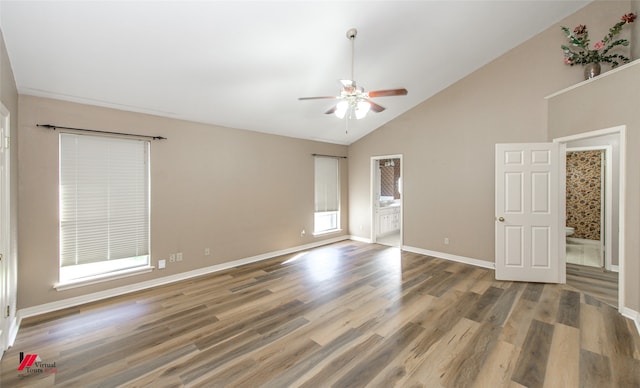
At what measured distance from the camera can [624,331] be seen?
2.59 metres

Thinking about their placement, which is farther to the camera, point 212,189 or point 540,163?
point 212,189

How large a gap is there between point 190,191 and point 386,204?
5.15 meters

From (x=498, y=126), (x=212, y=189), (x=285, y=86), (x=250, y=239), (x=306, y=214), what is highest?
(x=285, y=86)

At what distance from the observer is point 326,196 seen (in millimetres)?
6484

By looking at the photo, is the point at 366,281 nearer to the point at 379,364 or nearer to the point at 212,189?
the point at 379,364

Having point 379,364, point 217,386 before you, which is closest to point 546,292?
point 379,364

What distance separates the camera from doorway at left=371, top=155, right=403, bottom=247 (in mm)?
6387

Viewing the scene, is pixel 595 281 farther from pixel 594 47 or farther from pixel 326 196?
pixel 326 196

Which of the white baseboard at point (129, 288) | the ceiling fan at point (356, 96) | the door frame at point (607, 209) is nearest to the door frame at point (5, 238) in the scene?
the white baseboard at point (129, 288)

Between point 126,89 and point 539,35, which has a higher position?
point 539,35

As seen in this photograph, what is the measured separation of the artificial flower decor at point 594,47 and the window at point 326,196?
178 inches

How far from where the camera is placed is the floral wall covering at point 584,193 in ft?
18.9

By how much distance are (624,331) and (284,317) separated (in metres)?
3.46

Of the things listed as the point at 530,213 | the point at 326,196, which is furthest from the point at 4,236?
the point at 530,213
